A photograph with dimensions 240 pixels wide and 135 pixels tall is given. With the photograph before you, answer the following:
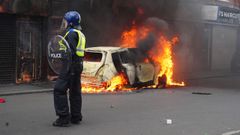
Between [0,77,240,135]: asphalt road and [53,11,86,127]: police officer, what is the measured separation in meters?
0.21

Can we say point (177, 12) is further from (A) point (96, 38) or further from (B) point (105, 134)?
(B) point (105, 134)

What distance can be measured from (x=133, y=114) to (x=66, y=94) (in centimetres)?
206

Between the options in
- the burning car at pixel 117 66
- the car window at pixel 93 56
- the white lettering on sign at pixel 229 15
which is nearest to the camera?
the burning car at pixel 117 66

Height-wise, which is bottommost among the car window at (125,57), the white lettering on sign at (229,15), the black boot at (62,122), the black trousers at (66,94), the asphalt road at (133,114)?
the asphalt road at (133,114)

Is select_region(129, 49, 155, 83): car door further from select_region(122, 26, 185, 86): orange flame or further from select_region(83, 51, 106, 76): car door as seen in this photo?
select_region(83, 51, 106, 76): car door

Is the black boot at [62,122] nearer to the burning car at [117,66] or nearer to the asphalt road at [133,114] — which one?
the asphalt road at [133,114]

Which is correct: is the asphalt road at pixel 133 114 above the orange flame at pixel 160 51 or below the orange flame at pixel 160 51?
below

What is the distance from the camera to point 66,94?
8.02m

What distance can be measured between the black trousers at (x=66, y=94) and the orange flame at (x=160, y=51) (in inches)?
291

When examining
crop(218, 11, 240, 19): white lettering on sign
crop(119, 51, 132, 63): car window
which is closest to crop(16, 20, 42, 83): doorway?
crop(119, 51, 132, 63): car window

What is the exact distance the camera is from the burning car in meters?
13.4

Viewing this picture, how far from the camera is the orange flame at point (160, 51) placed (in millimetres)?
15742

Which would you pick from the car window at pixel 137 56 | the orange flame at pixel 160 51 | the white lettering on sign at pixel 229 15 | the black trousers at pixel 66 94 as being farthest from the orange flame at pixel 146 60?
the white lettering on sign at pixel 229 15

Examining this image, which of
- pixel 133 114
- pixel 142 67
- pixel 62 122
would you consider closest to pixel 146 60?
pixel 142 67
